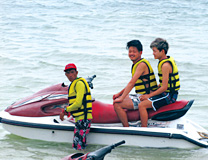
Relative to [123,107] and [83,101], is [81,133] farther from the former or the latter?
[123,107]

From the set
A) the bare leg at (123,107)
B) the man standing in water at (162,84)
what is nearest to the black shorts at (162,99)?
the man standing in water at (162,84)

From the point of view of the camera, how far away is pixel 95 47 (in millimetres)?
14492

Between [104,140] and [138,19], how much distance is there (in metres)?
14.7

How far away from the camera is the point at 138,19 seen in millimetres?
19891

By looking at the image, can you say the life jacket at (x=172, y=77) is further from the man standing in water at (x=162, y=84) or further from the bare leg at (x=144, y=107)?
the bare leg at (x=144, y=107)

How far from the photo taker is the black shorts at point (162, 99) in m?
5.55

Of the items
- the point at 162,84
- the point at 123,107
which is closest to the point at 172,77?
the point at 162,84

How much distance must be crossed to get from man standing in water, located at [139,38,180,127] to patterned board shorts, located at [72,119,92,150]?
0.74 meters

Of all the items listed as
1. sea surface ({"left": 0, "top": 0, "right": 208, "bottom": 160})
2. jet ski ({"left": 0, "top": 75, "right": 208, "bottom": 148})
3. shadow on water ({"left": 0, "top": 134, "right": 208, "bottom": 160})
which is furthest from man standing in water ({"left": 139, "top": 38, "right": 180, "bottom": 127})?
sea surface ({"left": 0, "top": 0, "right": 208, "bottom": 160})

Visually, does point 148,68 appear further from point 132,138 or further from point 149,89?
point 132,138

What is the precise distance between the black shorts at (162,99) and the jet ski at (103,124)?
0.22 ft

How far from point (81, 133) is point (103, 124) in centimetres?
40

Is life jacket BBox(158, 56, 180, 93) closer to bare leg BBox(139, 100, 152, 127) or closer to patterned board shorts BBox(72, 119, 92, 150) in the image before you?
bare leg BBox(139, 100, 152, 127)

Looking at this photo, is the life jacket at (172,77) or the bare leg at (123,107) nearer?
the life jacket at (172,77)
